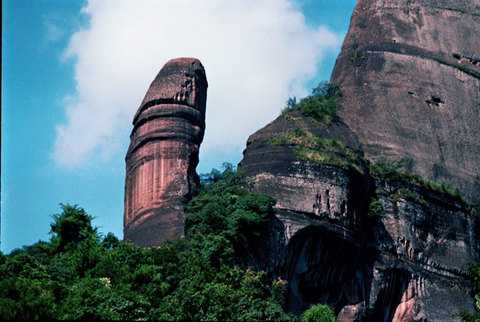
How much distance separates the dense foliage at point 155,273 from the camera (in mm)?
26656

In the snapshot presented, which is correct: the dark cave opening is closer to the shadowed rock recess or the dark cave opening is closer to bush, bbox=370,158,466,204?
the shadowed rock recess

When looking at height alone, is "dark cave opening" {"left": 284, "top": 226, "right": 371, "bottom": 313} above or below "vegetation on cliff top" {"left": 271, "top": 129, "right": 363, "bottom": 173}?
below

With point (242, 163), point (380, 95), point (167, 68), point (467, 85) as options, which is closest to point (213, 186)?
point (242, 163)

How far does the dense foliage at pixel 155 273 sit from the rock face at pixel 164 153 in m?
0.67

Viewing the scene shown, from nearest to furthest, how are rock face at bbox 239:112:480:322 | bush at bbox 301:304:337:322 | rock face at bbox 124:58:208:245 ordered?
1. bush at bbox 301:304:337:322
2. rock face at bbox 239:112:480:322
3. rock face at bbox 124:58:208:245

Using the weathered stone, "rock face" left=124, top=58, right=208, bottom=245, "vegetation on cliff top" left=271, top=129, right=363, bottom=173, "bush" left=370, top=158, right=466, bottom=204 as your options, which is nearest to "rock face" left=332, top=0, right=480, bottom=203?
"bush" left=370, top=158, right=466, bottom=204

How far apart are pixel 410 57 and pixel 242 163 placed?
22.9 feet

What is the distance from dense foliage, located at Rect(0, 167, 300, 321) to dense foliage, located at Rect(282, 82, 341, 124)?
268cm

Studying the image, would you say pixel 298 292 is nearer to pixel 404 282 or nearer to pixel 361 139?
pixel 404 282

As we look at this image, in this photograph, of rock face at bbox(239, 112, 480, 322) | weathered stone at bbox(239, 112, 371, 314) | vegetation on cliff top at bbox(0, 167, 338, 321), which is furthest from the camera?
rock face at bbox(239, 112, 480, 322)

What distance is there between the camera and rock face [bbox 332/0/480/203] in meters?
37.1

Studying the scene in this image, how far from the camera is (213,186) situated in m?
33.6

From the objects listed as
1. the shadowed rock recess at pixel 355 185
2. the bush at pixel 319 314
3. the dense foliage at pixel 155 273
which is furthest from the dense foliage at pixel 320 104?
the bush at pixel 319 314

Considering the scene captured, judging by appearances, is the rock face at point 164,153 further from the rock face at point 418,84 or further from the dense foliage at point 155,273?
the rock face at point 418,84
